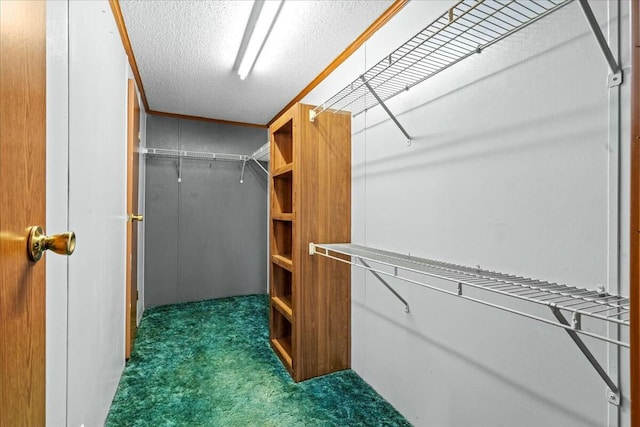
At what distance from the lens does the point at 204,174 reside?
362 cm

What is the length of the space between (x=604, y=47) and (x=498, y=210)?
1.84ft

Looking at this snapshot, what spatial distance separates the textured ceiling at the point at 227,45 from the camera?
66.4 inches

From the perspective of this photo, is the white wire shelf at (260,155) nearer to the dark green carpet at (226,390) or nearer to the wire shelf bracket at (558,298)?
the dark green carpet at (226,390)

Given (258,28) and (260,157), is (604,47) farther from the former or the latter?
(260,157)

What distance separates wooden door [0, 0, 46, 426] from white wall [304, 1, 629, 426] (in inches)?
53.7

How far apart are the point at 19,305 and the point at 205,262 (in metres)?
3.18

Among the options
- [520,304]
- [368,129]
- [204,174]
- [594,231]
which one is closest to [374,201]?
[368,129]

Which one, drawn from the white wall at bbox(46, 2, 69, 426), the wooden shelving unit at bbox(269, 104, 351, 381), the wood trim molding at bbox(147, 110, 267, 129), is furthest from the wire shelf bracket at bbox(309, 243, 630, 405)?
the wood trim molding at bbox(147, 110, 267, 129)

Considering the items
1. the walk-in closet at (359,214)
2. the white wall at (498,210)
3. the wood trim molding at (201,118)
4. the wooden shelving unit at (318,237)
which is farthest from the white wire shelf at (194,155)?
the white wall at (498,210)

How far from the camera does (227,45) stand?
2.03m

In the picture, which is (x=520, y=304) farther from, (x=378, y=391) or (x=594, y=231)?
(x=378, y=391)

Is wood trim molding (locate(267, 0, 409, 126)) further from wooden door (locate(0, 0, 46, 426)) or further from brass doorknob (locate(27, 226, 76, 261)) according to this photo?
brass doorknob (locate(27, 226, 76, 261))

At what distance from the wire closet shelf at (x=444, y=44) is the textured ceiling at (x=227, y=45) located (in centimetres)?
44

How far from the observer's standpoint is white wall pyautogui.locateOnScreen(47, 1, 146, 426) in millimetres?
870
